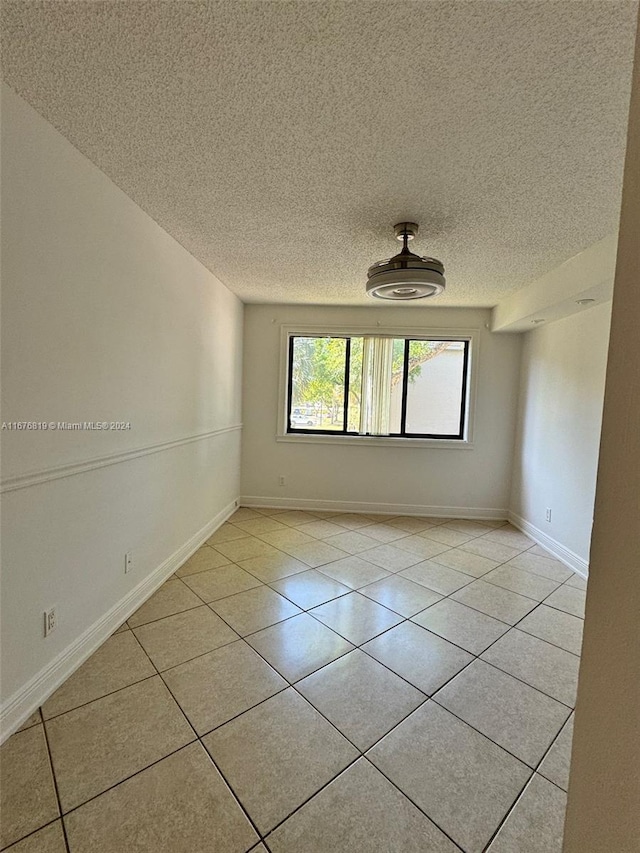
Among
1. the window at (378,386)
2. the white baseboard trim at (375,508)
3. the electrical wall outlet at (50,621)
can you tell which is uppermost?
the window at (378,386)

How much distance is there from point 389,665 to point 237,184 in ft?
8.48

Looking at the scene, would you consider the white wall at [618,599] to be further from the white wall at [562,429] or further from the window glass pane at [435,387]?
the window glass pane at [435,387]

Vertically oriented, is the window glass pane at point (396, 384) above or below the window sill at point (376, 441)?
above

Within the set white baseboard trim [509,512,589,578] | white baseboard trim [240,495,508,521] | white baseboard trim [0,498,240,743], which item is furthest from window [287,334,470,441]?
white baseboard trim [0,498,240,743]

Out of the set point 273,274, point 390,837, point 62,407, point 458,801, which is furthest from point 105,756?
point 273,274

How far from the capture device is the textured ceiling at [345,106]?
44.2 inches

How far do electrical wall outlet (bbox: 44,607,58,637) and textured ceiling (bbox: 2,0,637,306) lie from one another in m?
2.07

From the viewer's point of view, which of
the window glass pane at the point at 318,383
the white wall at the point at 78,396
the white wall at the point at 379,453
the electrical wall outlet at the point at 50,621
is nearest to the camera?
the white wall at the point at 78,396

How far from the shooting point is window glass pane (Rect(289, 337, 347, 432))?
15.2ft

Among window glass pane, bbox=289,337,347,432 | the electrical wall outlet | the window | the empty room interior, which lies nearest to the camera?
the empty room interior

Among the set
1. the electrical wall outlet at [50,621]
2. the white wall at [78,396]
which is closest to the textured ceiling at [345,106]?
the white wall at [78,396]

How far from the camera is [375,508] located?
15.1 ft

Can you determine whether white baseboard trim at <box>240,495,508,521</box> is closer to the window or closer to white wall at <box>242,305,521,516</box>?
white wall at <box>242,305,521,516</box>

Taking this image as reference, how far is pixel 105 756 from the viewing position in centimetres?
139
